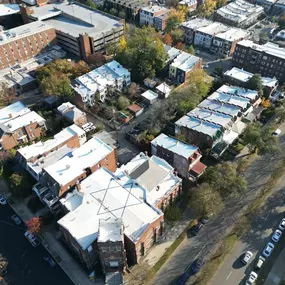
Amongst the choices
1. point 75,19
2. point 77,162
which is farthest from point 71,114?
point 75,19

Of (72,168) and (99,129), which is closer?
(72,168)

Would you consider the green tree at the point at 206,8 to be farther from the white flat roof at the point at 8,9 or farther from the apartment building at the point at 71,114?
the apartment building at the point at 71,114

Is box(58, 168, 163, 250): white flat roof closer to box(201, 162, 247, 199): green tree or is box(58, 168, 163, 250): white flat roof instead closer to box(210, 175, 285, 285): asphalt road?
box(201, 162, 247, 199): green tree

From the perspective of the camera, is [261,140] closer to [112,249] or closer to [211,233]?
[211,233]

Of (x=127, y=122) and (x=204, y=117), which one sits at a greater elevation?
(x=204, y=117)

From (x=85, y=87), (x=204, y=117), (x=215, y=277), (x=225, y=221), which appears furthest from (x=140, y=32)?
(x=215, y=277)

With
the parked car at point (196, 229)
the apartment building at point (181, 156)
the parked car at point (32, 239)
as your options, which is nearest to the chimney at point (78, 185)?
the parked car at point (32, 239)

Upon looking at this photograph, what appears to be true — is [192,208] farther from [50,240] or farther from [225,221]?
[50,240]

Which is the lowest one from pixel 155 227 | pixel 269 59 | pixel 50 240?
pixel 50 240
